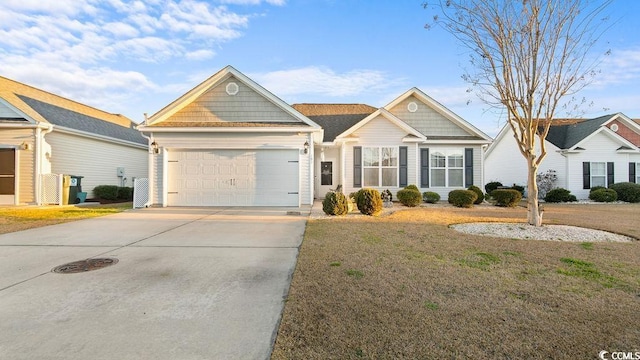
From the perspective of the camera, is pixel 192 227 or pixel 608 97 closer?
pixel 192 227

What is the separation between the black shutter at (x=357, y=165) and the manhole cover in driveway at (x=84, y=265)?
11.8 meters

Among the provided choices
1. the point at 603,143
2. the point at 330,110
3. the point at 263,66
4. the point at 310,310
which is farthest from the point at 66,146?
the point at 603,143

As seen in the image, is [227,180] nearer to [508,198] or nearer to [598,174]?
[508,198]

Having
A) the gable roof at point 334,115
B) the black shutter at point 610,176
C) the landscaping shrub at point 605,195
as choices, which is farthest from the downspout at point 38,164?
the black shutter at point 610,176

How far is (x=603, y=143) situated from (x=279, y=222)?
20.6m

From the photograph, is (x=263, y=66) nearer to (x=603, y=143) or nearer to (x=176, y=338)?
(x=176, y=338)

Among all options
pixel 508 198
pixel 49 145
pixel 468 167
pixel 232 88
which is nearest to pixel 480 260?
pixel 508 198

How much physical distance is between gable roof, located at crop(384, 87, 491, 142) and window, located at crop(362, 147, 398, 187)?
8.96ft

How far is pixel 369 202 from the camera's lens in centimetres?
1031

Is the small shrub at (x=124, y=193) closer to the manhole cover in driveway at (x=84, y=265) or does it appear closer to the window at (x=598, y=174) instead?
the manhole cover in driveway at (x=84, y=265)

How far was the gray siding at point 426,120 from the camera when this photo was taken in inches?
663

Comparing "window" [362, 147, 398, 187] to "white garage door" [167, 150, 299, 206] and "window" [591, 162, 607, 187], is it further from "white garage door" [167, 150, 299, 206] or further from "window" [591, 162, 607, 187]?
"window" [591, 162, 607, 187]

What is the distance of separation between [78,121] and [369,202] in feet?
51.4

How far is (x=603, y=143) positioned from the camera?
18.7 m
